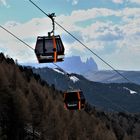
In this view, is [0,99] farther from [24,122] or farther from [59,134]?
[59,134]

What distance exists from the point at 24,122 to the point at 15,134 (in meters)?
4.47

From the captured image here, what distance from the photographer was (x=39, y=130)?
154125 millimetres

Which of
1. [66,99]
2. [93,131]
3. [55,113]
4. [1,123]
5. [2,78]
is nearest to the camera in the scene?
[66,99]

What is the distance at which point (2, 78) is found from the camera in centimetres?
15362

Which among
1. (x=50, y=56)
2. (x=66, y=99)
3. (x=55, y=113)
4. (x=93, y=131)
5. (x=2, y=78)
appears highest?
(x=50, y=56)

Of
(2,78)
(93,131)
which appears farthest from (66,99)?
(93,131)

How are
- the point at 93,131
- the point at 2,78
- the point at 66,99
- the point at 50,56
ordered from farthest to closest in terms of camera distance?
the point at 93,131 → the point at 2,78 → the point at 66,99 → the point at 50,56

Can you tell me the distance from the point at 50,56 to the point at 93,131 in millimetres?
163851

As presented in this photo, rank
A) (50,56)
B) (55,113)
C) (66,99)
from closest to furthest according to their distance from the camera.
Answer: (50,56) < (66,99) < (55,113)

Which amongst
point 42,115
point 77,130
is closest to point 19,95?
point 42,115

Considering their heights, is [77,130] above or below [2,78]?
below

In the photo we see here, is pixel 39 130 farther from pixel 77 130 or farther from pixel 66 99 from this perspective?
pixel 66 99

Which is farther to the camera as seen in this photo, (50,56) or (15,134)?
(15,134)

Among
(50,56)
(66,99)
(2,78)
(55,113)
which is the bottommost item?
(55,113)
